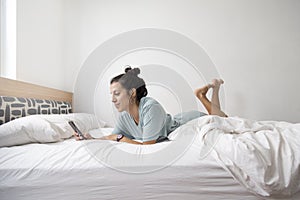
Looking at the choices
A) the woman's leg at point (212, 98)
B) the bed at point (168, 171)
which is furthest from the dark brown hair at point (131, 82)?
the woman's leg at point (212, 98)

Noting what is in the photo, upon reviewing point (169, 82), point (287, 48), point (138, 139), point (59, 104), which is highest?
point (287, 48)

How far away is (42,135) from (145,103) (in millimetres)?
514

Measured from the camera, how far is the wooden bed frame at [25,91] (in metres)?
1.33

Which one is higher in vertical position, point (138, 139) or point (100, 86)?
point (100, 86)

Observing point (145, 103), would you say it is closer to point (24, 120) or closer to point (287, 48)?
point (24, 120)

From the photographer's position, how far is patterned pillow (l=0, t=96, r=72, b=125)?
1209 millimetres

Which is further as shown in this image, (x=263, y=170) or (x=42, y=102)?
(x=42, y=102)

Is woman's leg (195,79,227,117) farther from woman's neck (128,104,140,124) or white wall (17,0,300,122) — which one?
woman's neck (128,104,140,124)

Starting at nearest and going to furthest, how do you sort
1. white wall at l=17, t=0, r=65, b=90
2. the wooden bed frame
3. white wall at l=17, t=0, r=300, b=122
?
the wooden bed frame < white wall at l=17, t=0, r=65, b=90 < white wall at l=17, t=0, r=300, b=122

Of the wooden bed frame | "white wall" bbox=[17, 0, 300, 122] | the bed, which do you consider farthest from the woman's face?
"white wall" bbox=[17, 0, 300, 122]

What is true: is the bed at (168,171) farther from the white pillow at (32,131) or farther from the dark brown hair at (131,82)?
the dark brown hair at (131,82)

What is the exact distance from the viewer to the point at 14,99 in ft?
4.30

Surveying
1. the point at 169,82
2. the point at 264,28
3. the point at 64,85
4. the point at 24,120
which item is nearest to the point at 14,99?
the point at 24,120

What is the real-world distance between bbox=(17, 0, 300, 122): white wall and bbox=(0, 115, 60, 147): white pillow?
44.2 inches
